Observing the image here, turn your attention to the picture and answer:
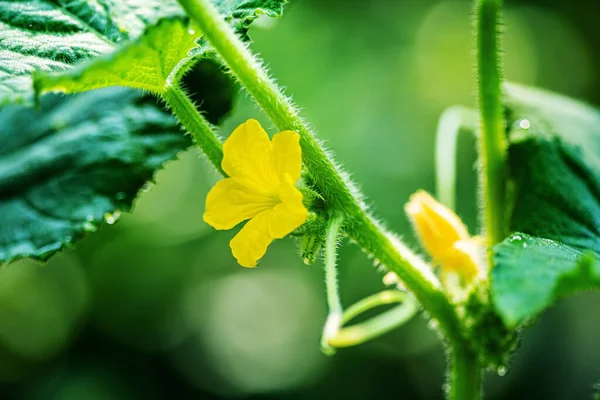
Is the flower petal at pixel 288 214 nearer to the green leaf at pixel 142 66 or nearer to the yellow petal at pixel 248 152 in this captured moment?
the yellow petal at pixel 248 152

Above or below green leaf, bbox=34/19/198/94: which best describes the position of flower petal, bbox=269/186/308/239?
below

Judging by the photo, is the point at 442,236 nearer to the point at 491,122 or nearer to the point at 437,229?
the point at 437,229

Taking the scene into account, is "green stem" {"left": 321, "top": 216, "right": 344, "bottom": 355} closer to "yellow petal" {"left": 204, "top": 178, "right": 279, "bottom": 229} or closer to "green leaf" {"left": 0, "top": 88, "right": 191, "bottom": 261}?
"yellow petal" {"left": 204, "top": 178, "right": 279, "bottom": 229}

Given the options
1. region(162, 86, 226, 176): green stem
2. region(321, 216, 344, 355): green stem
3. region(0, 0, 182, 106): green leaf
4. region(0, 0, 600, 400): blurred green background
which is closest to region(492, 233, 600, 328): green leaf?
region(321, 216, 344, 355): green stem

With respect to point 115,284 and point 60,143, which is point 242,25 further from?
point 115,284

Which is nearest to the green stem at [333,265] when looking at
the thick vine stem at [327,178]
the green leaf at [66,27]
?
the thick vine stem at [327,178]

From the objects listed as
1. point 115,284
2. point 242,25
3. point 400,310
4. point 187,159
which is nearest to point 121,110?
point 242,25
